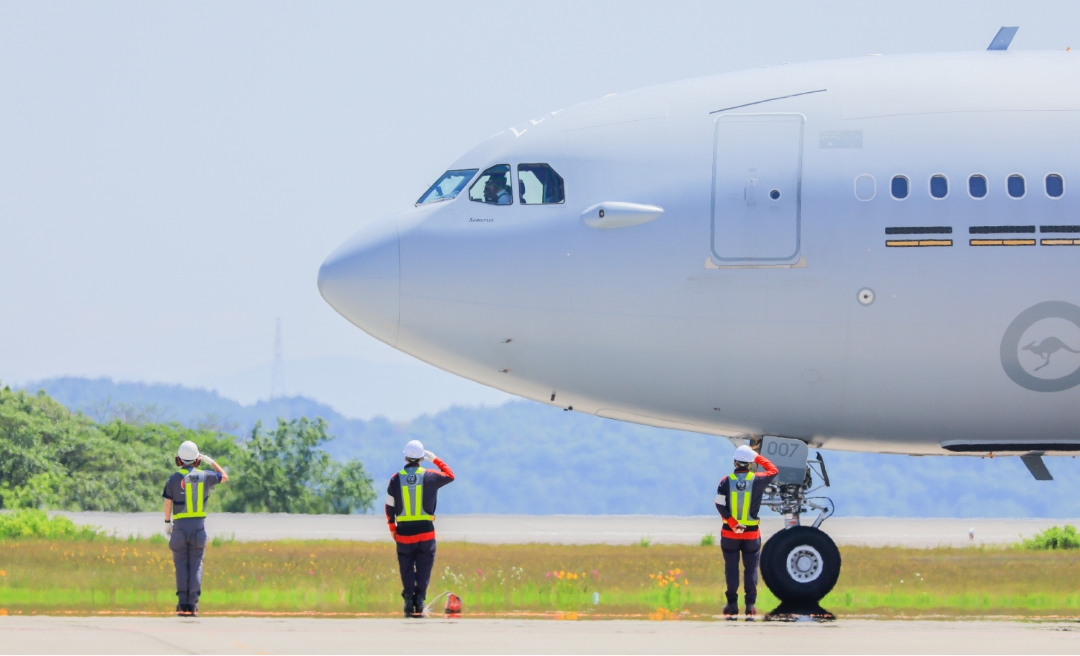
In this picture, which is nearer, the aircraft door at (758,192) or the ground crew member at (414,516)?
the ground crew member at (414,516)

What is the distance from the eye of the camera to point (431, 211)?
17641mm

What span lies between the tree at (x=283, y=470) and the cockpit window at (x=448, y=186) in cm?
3505

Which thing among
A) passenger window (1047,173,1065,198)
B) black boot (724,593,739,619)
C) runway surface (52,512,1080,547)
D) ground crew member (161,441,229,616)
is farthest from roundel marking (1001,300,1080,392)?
runway surface (52,512,1080,547)

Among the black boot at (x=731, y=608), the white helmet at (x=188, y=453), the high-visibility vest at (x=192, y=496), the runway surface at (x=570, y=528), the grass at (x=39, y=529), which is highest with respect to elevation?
the white helmet at (x=188, y=453)

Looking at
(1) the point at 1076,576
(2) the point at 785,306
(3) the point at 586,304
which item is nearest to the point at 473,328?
(3) the point at 586,304

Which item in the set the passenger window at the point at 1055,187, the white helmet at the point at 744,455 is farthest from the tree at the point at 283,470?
the passenger window at the point at 1055,187

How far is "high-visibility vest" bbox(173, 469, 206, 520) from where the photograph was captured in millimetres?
17125

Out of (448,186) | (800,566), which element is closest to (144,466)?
(448,186)

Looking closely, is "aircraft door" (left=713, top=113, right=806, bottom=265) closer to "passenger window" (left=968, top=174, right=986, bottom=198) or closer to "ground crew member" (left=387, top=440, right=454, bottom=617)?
"passenger window" (left=968, top=174, right=986, bottom=198)

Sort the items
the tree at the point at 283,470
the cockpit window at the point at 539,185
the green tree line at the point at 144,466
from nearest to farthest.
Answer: the cockpit window at the point at 539,185, the green tree line at the point at 144,466, the tree at the point at 283,470

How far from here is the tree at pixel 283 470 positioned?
2048 inches

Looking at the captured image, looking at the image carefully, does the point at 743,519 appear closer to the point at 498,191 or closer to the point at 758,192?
the point at 758,192

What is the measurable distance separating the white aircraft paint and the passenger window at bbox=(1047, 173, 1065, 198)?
0.25ft

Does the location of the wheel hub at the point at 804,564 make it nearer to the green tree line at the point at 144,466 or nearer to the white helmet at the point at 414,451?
the white helmet at the point at 414,451
